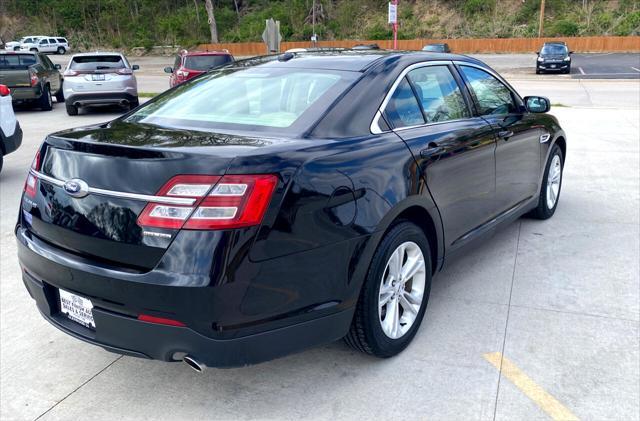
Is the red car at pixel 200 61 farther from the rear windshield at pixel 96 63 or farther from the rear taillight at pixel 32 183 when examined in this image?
the rear taillight at pixel 32 183

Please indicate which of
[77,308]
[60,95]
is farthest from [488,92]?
[60,95]

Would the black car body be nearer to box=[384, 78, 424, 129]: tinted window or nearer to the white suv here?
box=[384, 78, 424, 129]: tinted window

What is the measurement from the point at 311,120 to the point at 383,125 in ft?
1.58

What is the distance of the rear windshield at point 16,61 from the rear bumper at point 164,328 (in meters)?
14.7

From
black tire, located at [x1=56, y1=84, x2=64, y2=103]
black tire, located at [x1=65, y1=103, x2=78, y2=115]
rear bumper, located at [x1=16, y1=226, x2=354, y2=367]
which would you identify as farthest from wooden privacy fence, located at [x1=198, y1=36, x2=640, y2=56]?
rear bumper, located at [x1=16, y1=226, x2=354, y2=367]

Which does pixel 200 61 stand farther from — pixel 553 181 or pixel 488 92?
pixel 488 92

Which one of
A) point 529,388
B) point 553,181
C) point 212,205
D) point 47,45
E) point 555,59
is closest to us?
point 212,205

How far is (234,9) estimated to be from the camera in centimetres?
7206

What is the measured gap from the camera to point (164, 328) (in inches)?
98.0

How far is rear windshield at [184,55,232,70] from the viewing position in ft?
55.7

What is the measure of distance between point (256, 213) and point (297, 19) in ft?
207

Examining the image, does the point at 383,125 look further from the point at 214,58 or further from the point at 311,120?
the point at 214,58

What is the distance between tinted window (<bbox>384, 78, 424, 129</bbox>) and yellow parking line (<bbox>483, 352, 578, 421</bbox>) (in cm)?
141

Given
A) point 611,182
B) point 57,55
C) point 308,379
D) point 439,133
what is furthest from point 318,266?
point 57,55
